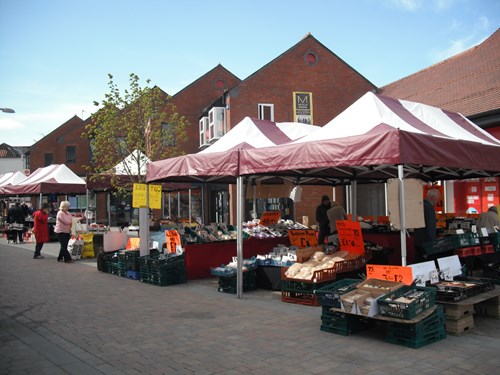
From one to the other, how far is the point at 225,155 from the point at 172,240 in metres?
3.10

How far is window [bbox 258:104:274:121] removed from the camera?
26047 millimetres

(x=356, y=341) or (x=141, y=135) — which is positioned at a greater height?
(x=141, y=135)

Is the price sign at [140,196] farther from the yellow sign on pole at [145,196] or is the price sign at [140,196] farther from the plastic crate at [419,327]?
the plastic crate at [419,327]

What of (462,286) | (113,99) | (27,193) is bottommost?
(462,286)

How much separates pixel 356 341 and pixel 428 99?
612 inches

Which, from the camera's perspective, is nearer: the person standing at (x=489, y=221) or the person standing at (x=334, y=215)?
the person standing at (x=489, y=221)

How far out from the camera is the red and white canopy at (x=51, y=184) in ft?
65.3

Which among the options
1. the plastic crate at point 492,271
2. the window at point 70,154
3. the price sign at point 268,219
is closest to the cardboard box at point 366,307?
the plastic crate at point 492,271

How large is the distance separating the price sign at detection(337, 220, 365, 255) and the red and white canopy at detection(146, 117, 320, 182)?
2.22 metres

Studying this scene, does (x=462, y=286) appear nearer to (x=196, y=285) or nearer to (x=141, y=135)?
(x=196, y=285)

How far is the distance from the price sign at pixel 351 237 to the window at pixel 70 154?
4403 cm

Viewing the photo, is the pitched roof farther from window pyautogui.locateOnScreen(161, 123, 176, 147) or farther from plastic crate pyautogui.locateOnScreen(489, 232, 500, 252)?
window pyautogui.locateOnScreen(161, 123, 176, 147)

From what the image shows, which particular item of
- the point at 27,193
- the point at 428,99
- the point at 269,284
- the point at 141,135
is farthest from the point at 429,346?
the point at 27,193

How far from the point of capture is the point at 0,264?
13.6 meters
